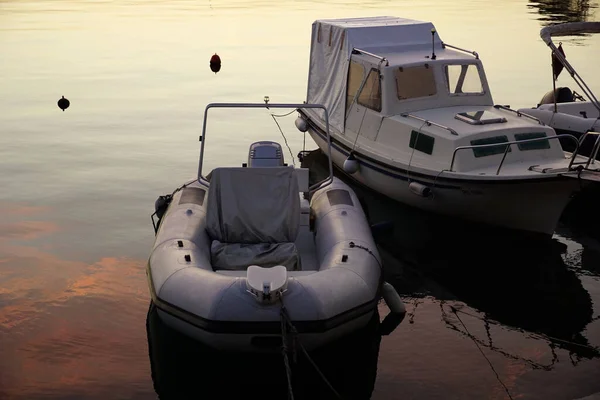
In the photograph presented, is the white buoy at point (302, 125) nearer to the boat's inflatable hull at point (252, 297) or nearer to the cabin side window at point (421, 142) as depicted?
the cabin side window at point (421, 142)

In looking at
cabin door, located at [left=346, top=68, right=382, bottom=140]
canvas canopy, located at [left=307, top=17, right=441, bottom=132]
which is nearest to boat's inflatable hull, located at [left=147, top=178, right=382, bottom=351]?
cabin door, located at [left=346, top=68, right=382, bottom=140]

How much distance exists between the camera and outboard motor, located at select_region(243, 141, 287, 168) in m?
13.0

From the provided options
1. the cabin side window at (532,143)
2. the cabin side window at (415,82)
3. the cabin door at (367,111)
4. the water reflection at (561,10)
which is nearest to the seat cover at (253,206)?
the cabin side window at (532,143)

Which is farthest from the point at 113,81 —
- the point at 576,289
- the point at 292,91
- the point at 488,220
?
the point at 576,289

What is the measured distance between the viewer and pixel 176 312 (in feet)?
31.7

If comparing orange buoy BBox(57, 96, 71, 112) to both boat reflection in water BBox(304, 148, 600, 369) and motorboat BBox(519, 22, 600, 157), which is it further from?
motorboat BBox(519, 22, 600, 157)

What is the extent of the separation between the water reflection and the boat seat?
33.0m

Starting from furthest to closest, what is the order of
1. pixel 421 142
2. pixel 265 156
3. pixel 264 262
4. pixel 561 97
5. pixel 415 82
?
1. pixel 561 97
2. pixel 415 82
3. pixel 421 142
4. pixel 265 156
5. pixel 264 262

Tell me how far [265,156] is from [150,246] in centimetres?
246

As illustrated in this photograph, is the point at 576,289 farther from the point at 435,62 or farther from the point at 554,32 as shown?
the point at 554,32

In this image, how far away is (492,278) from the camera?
12.9 meters

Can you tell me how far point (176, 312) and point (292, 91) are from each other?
17.3m

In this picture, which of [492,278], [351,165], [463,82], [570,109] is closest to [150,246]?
[351,165]

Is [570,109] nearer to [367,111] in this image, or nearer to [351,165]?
[367,111]
